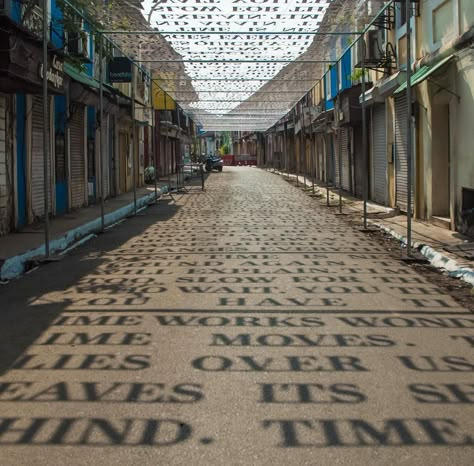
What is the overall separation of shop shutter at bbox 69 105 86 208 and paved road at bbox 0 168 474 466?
28.7 feet

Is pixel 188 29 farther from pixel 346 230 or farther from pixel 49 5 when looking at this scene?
pixel 346 230

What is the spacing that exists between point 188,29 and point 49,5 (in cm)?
303

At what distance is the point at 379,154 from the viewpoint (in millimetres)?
18719

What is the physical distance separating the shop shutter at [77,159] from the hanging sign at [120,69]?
1.27 metres

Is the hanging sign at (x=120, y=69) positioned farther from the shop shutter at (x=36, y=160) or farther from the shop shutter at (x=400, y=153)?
the shop shutter at (x=400, y=153)

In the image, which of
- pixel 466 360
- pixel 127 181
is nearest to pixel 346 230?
pixel 466 360

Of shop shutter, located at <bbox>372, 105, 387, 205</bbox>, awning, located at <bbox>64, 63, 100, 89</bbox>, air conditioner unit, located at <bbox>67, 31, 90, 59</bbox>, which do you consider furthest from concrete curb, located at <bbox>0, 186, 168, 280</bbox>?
shop shutter, located at <bbox>372, 105, 387, 205</bbox>

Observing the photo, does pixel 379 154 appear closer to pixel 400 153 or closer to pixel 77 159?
pixel 400 153

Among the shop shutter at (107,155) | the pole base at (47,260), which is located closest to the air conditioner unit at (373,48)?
the shop shutter at (107,155)

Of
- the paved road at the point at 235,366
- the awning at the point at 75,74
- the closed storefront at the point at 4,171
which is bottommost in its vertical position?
the paved road at the point at 235,366

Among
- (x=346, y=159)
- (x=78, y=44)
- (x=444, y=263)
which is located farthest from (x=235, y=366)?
(x=346, y=159)

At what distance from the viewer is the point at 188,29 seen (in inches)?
575

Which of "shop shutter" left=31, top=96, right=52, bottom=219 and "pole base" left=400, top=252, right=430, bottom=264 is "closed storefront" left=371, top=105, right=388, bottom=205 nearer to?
"pole base" left=400, top=252, right=430, bottom=264

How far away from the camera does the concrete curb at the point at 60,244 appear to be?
8.89 meters
